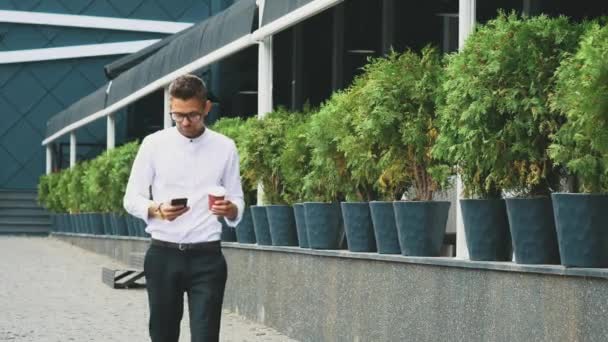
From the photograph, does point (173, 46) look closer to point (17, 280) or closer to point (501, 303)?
point (17, 280)

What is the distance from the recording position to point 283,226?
12008 millimetres

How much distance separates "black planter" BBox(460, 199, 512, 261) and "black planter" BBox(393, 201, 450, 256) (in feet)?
3.06

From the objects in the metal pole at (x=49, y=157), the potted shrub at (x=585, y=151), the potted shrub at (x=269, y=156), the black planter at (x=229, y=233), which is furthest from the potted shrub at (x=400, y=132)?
the metal pole at (x=49, y=157)

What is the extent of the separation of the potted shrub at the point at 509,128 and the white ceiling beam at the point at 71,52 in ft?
125

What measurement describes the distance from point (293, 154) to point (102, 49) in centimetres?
3416

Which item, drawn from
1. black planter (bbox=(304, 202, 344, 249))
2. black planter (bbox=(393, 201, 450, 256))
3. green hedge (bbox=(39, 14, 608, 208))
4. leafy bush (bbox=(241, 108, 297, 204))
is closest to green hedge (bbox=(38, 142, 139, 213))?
leafy bush (bbox=(241, 108, 297, 204))

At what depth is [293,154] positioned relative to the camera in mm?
11641

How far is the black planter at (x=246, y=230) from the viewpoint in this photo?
1349cm

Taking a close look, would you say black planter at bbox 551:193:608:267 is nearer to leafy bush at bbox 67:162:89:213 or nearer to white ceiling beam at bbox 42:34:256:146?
white ceiling beam at bbox 42:34:256:146

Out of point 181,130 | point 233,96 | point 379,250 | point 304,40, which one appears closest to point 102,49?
point 233,96

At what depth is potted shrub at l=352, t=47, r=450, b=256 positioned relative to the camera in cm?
901

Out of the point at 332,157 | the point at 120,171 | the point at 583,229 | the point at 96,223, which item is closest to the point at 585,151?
the point at 583,229

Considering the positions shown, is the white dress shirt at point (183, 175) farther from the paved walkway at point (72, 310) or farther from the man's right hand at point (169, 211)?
the paved walkway at point (72, 310)

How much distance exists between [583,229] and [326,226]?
14.6 ft
